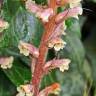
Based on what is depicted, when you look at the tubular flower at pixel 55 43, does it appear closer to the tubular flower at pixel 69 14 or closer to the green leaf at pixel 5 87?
the tubular flower at pixel 69 14

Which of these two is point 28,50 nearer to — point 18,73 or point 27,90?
point 27,90

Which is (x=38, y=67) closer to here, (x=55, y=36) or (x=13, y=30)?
(x=55, y=36)

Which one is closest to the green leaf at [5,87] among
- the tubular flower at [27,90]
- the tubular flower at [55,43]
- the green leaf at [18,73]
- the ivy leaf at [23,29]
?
the green leaf at [18,73]

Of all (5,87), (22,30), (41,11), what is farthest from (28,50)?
(5,87)

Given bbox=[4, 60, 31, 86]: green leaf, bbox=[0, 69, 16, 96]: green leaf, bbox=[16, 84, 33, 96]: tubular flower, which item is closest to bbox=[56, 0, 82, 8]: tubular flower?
bbox=[16, 84, 33, 96]: tubular flower

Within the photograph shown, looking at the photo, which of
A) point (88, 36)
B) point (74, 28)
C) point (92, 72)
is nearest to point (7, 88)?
point (74, 28)

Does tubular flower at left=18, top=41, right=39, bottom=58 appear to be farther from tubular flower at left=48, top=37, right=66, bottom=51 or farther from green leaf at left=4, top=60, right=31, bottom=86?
green leaf at left=4, top=60, right=31, bottom=86
